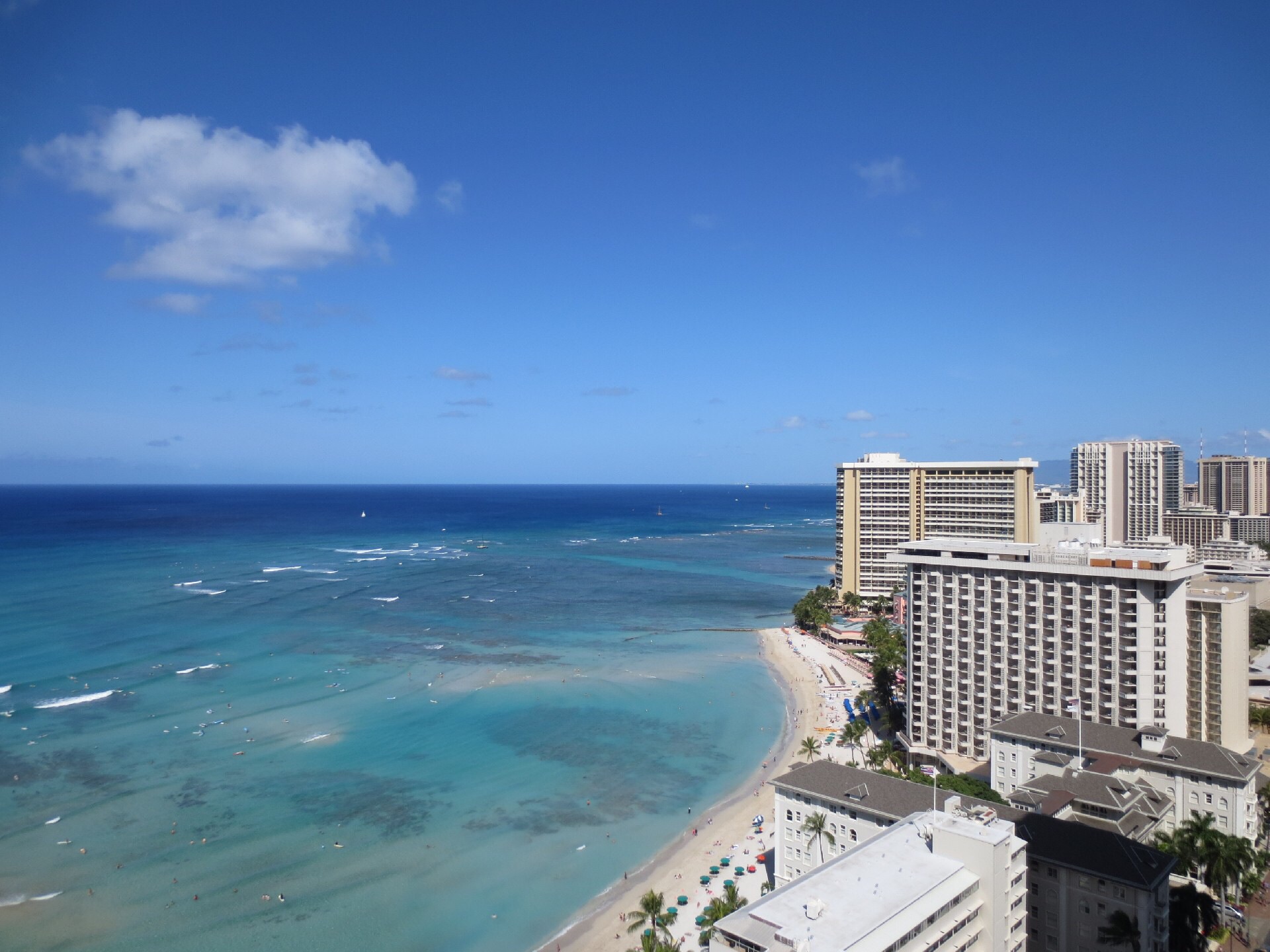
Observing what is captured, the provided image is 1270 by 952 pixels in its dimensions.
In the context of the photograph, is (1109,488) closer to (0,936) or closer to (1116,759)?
(1116,759)

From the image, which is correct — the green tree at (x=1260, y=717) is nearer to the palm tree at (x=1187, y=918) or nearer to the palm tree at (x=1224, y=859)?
the palm tree at (x=1224, y=859)

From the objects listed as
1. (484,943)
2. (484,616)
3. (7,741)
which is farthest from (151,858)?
(484,616)

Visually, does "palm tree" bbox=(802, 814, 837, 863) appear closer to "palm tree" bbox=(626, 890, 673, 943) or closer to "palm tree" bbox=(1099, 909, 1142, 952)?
"palm tree" bbox=(626, 890, 673, 943)

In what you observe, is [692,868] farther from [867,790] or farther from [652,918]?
[867,790]

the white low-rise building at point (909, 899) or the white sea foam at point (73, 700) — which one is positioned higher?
the white low-rise building at point (909, 899)

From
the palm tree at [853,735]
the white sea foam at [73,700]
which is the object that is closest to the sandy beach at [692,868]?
the palm tree at [853,735]

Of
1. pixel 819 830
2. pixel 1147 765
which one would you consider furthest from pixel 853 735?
pixel 819 830

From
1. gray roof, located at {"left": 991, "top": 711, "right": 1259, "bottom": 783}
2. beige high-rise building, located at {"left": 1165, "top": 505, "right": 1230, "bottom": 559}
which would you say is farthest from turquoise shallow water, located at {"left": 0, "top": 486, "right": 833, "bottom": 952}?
beige high-rise building, located at {"left": 1165, "top": 505, "right": 1230, "bottom": 559}
